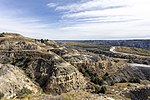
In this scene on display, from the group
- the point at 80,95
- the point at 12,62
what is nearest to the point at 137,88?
the point at 12,62

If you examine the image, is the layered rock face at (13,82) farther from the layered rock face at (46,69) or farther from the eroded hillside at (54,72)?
the layered rock face at (46,69)

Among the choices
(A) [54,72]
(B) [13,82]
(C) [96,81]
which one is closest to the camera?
(B) [13,82]

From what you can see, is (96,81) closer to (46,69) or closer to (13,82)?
(46,69)

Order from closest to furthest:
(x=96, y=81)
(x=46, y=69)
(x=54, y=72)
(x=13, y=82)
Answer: (x=13, y=82)
(x=54, y=72)
(x=46, y=69)
(x=96, y=81)

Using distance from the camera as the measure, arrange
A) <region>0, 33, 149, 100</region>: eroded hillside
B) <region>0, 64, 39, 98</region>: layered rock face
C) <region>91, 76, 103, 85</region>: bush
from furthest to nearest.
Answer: <region>91, 76, 103, 85</region>: bush < <region>0, 33, 149, 100</region>: eroded hillside < <region>0, 64, 39, 98</region>: layered rock face

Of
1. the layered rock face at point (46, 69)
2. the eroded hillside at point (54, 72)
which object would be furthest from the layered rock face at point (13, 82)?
the layered rock face at point (46, 69)

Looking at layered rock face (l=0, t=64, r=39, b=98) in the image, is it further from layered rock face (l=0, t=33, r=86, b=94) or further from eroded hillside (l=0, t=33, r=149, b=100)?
layered rock face (l=0, t=33, r=86, b=94)

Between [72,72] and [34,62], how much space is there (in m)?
11.2

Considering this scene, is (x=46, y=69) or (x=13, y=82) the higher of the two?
(x=46, y=69)

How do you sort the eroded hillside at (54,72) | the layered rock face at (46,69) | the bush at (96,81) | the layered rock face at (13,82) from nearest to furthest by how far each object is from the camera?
the layered rock face at (13,82), the eroded hillside at (54,72), the layered rock face at (46,69), the bush at (96,81)

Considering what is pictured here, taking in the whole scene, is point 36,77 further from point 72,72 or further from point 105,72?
point 105,72

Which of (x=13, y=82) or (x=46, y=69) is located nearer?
(x=13, y=82)

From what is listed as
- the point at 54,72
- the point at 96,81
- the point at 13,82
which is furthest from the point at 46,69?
the point at 13,82

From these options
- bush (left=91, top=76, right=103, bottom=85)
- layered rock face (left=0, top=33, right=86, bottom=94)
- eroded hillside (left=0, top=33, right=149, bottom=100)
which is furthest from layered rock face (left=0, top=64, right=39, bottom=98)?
bush (left=91, top=76, right=103, bottom=85)
